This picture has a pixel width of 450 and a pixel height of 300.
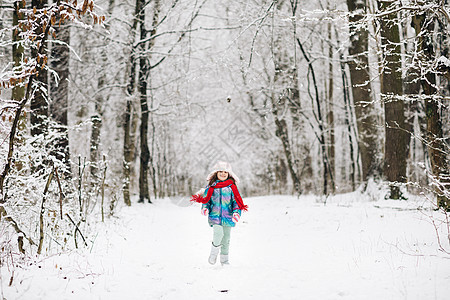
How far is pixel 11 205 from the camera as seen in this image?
5684 millimetres

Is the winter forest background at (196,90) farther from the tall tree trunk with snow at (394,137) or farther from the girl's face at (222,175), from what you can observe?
the girl's face at (222,175)

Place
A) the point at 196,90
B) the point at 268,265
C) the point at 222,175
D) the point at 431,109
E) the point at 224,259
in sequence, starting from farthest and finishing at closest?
Answer: the point at 196,90
the point at 431,109
the point at 222,175
the point at 224,259
the point at 268,265

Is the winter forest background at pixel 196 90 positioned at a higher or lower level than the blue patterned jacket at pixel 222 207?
higher

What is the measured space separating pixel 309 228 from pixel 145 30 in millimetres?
10798

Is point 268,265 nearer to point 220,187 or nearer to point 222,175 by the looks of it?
point 220,187

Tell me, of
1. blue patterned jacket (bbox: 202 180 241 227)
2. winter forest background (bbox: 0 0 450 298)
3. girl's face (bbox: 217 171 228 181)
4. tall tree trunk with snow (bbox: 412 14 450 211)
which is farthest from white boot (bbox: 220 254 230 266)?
tall tree trunk with snow (bbox: 412 14 450 211)

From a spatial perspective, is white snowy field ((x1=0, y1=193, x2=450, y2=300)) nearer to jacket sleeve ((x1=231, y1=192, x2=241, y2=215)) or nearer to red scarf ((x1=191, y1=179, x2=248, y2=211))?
jacket sleeve ((x1=231, y1=192, x2=241, y2=215))

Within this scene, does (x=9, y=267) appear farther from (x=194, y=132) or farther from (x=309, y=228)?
(x=194, y=132)

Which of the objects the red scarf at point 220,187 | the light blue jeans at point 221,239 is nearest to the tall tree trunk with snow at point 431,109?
the red scarf at point 220,187

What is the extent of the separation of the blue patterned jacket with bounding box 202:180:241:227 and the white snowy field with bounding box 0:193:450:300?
0.71 meters

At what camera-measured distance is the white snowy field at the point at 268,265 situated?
407 centimetres

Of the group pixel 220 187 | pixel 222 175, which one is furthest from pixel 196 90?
pixel 220 187

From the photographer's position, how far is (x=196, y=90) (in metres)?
28.1

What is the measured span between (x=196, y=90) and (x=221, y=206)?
23.3 m
